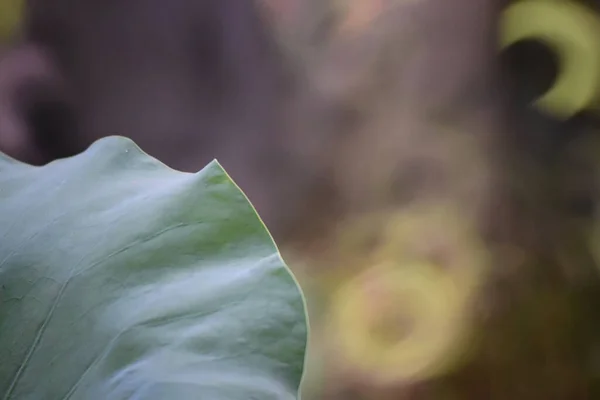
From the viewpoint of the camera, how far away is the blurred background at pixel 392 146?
2.79 ft

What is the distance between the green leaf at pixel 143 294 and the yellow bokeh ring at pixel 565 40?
0.61 meters

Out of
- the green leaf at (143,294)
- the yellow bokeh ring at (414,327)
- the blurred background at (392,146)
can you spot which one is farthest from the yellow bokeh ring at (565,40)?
the green leaf at (143,294)

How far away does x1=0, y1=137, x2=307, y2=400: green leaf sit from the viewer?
377 mm

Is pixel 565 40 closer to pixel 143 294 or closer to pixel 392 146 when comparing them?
pixel 392 146

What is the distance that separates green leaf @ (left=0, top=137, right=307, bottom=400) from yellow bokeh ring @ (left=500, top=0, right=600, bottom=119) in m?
0.61

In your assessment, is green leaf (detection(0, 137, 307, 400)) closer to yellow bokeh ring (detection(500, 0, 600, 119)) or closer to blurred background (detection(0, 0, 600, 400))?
blurred background (detection(0, 0, 600, 400))

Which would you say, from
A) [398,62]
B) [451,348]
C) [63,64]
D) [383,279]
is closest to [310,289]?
[383,279]

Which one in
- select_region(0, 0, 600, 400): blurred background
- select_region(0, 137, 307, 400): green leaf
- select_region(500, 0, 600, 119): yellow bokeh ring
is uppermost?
select_region(500, 0, 600, 119): yellow bokeh ring

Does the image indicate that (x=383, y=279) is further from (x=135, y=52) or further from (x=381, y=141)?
(x=135, y=52)

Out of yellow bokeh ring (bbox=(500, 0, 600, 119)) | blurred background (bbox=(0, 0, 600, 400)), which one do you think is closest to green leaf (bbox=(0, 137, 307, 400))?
blurred background (bbox=(0, 0, 600, 400))

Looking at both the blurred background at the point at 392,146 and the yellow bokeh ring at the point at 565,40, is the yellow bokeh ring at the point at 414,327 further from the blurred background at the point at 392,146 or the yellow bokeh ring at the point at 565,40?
the yellow bokeh ring at the point at 565,40

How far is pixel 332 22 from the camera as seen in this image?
88 cm

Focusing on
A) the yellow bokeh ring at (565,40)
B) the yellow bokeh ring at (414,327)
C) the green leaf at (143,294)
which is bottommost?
the green leaf at (143,294)

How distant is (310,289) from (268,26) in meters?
0.37
